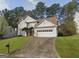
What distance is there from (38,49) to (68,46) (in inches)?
17.8

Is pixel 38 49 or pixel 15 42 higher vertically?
pixel 15 42

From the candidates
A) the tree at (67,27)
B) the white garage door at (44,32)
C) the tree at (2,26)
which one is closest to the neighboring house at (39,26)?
the white garage door at (44,32)

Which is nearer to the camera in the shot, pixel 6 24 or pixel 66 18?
pixel 66 18

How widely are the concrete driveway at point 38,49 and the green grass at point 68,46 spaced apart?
9 centimetres

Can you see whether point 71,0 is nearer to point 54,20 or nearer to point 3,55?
point 54,20

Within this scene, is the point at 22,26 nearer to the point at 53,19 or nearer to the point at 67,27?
the point at 53,19

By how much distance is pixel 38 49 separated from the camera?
2.88 m

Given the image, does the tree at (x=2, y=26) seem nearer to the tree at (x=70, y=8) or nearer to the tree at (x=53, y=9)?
the tree at (x=53, y=9)

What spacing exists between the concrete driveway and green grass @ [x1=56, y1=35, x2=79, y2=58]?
0.09 m

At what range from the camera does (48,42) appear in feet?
9.37

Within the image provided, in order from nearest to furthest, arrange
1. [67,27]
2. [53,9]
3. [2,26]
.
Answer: [67,27] → [53,9] → [2,26]

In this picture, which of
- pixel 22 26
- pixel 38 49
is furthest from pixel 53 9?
pixel 38 49

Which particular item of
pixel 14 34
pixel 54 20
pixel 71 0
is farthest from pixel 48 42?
pixel 71 0

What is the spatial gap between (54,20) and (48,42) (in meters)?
0.34
